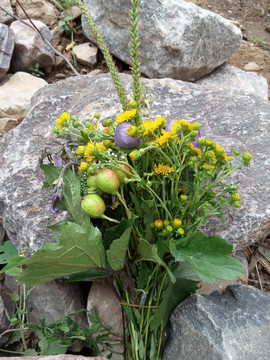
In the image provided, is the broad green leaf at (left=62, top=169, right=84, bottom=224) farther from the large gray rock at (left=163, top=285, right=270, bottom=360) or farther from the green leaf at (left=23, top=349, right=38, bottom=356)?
the green leaf at (left=23, top=349, right=38, bottom=356)

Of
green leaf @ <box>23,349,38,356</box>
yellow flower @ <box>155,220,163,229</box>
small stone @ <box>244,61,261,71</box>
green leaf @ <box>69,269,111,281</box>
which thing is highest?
yellow flower @ <box>155,220,163,229</box>

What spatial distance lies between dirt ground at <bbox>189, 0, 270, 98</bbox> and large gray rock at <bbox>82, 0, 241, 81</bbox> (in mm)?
571

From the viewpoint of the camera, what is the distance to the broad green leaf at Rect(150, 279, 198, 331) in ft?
4.30

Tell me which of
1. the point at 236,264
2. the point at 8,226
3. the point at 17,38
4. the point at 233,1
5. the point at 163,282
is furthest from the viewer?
the point at 233,1

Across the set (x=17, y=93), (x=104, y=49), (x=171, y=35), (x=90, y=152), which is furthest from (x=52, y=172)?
(x=171, y=35)

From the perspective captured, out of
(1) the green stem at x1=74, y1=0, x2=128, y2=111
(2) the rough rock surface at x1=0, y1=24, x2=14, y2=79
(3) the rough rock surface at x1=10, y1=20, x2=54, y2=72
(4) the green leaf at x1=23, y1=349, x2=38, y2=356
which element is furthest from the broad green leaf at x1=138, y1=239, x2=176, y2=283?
(3) the rough rock surface at x1=10, y1=20, x2=54, y2=72

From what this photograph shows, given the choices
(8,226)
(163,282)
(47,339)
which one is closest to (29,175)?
(8,226)

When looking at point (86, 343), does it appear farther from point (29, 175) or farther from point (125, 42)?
point (125, 42)

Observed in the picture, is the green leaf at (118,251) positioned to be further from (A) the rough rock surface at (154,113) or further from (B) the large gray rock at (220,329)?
(A) the rough rock surface at (154,113)

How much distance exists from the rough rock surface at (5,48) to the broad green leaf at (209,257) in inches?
87.9

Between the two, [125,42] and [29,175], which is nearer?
[29,175]

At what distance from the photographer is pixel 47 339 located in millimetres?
1498

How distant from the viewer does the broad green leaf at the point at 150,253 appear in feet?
3.88

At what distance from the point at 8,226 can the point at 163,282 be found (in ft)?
2.69
